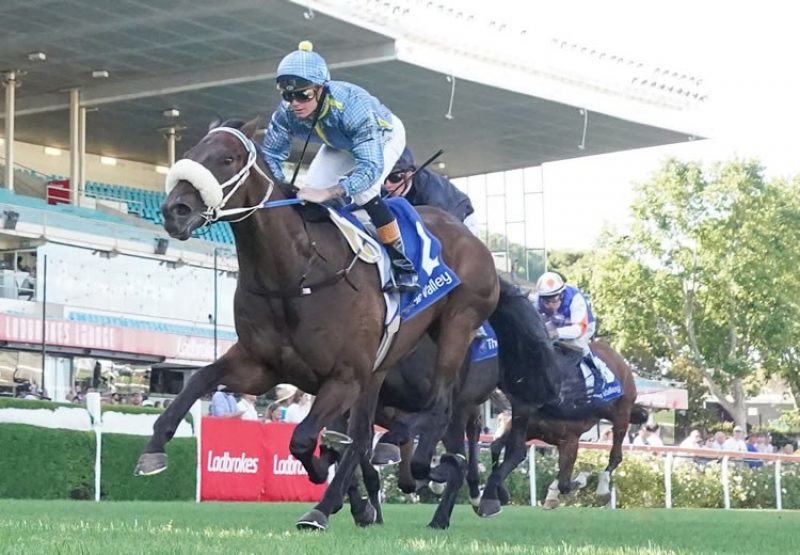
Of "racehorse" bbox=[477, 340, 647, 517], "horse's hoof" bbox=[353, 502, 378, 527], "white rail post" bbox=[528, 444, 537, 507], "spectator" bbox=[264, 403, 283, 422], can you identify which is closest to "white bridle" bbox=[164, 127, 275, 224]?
"horse's hoof" bbox=[353, 502, 378, 527]

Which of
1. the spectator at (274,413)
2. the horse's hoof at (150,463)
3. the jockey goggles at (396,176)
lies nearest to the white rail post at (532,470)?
the spectator at (274,413)

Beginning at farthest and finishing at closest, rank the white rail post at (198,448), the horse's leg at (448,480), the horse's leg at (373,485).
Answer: the white rail post at (198,448)
the horse's leg at (373,485)
the horse's leg at (448,480)

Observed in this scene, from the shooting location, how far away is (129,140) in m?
43.6

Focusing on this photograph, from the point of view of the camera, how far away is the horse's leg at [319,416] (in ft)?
22.3

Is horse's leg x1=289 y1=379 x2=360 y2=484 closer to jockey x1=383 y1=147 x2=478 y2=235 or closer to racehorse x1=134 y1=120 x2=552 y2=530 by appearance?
racehorse x1=134 y1=120 x2=552 y2=530

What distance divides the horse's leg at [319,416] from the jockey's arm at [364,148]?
1141 millimetres

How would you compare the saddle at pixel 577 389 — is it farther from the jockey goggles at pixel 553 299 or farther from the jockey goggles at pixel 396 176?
the jockey goggles at pixel 396 176

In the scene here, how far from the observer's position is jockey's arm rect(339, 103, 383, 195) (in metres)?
7.58

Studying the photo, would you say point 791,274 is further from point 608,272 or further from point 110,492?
point 110,492

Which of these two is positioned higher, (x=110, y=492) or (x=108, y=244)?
(x=108, y=244)

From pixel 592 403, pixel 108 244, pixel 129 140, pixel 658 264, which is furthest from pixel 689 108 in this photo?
pixel 592 403

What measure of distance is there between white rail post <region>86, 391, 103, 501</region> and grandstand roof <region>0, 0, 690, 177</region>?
694 inches

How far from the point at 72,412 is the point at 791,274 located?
42546 mm

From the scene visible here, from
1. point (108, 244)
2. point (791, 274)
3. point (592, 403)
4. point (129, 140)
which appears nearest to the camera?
point (592, 403)
